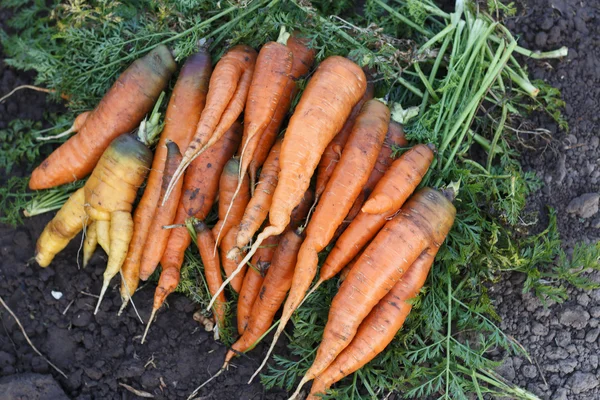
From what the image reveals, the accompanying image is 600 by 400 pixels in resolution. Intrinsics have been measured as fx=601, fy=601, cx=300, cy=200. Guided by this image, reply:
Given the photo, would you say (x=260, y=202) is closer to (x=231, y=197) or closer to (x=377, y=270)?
(x=231, y=197)

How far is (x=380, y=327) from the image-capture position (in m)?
2.65

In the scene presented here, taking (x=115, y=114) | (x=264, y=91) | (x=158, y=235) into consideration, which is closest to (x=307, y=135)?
(x=264, y=91)

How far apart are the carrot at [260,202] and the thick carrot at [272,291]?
0.48 feet

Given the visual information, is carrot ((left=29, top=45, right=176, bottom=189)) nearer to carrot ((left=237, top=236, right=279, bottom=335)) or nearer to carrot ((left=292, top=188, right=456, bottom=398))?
carrot ((left=237, top=236, right=279, bottom=335))

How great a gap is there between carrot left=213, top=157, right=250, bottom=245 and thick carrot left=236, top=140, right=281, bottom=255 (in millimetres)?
103

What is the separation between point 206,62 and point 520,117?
1645 mm

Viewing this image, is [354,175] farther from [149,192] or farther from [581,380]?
[581,380]

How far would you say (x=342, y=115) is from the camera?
2816 mm

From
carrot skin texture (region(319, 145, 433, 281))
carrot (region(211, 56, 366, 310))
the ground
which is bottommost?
the ground

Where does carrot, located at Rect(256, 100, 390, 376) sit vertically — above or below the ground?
above

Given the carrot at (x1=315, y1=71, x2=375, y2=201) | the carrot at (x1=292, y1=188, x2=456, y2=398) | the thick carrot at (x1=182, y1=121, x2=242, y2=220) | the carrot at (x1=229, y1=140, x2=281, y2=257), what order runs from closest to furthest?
the carrot at (x1=292, y1=188, x2=456, y2=398), the carrot at (x1=229, y1=140, x2=281, y2=257), the carrot at (x1=315, y1=71, x2=375, y2=201), the thick carrot at (x1=182, y1=121, x2=242, y2=220)

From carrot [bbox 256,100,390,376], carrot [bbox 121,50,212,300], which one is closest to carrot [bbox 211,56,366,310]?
carrot [bbox 256,100,390,376]

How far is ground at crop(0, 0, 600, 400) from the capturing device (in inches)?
109

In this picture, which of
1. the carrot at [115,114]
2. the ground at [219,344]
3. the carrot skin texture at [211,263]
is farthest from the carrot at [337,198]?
the carrot at [115,114]
